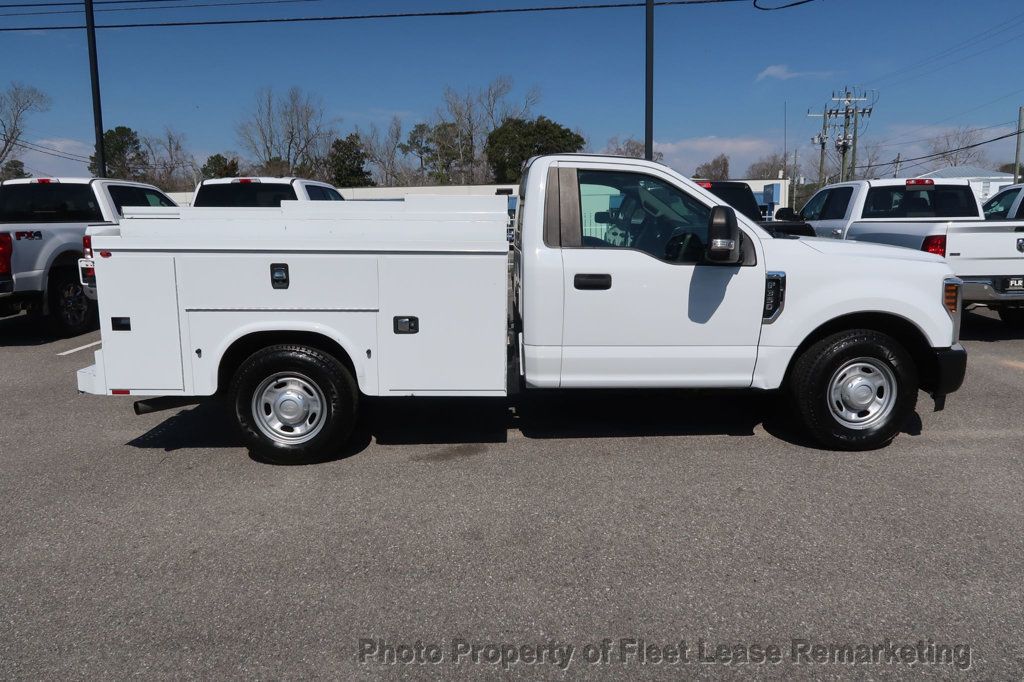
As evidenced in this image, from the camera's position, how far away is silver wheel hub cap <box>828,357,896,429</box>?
17.4 feet

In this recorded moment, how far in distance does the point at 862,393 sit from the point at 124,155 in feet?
248

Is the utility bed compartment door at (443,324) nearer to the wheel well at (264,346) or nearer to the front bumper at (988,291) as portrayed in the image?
the wheel well at (264,346)

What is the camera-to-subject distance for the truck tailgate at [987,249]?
331 inches

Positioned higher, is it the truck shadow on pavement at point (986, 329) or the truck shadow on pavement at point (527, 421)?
the truck shadow on pavement at point (986, 329)

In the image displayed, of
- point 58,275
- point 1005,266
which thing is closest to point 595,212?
point 1005,266

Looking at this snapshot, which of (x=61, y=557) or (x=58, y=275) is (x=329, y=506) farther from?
(x=58, y=275)

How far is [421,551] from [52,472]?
2.96 m

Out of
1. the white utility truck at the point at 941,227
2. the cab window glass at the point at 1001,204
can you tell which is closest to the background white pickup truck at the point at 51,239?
the white utility truck at the point at 941,227

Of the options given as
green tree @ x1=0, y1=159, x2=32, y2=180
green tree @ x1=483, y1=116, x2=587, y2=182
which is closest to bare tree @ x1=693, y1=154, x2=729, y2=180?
green tree @ x1=483, y1=116, x2=587, y2=182

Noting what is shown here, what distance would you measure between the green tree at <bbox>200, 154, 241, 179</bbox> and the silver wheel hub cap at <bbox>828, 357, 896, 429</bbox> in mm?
52465


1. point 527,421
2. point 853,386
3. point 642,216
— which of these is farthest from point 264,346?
point 853,386

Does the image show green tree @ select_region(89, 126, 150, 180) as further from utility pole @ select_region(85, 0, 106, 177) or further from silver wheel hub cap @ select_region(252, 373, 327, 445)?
silver wheel hub cap @ select_region(252, 373, 327, 445)

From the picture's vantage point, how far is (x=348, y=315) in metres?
4.93

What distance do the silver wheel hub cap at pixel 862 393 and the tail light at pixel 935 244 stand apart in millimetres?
3704
